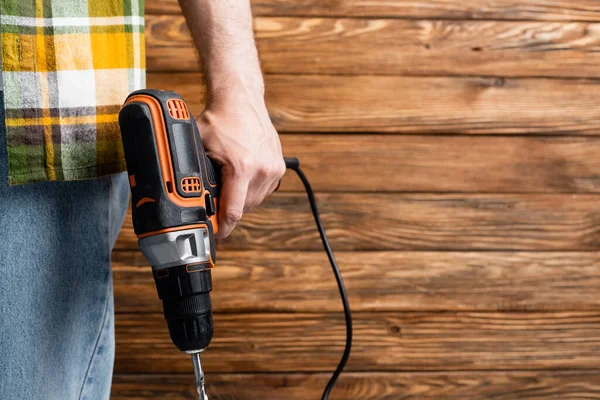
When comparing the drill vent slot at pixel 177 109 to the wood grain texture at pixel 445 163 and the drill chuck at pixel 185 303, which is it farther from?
the wood grain texture at pixel 445 163

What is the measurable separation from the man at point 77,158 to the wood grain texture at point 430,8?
362 mm

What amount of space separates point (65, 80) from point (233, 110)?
6.0 inches

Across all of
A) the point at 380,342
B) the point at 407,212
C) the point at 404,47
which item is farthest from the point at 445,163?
the point at 380,342

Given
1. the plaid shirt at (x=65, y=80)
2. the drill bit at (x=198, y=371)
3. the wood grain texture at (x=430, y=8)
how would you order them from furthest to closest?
the wood grain texture at (x=430, y=8)
the drill bit at (x=198, y=371)
the plaid shirt at (x=65, y=80)

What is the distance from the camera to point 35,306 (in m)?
0.48

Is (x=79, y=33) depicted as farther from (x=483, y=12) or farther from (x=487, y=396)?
(x=487, y=396)

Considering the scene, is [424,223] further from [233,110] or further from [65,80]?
[65,80]

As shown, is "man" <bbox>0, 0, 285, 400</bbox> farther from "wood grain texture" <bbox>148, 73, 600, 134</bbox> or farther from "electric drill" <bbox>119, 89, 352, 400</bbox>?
"wood grain texture" <bbox>148, 73, 600, 134</bbox>

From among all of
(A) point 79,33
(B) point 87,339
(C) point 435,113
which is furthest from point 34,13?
(C) point 435,113

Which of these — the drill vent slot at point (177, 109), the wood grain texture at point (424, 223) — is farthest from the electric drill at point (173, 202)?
the wood grain texture at point (424, 223)

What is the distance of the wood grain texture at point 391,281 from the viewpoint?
937 mm

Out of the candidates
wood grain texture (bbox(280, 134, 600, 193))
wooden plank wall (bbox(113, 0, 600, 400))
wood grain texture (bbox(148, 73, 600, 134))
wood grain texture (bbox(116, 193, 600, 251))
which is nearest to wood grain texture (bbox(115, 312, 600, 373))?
wooden plank wall (bbox(113, 0, 600, 400))

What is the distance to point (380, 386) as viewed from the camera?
1.00 meters

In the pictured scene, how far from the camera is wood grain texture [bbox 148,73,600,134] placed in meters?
0.92
